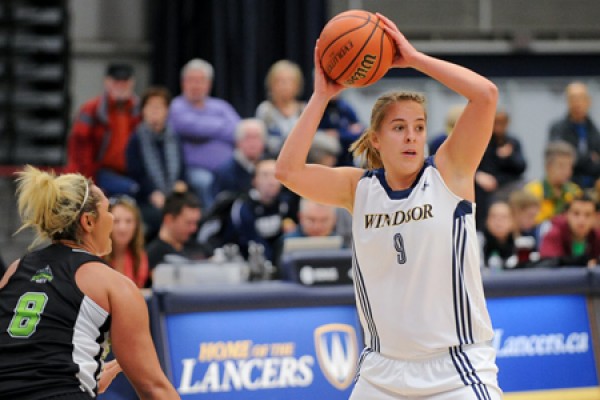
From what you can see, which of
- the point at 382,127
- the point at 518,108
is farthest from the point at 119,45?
the point at 382,127

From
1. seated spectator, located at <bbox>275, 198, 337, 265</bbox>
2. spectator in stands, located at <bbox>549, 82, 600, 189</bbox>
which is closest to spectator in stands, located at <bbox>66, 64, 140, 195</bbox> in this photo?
seated spectator, located at <bbox>275, 198, 337, 265</bbox>

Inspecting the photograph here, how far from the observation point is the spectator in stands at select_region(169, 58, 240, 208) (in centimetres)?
930

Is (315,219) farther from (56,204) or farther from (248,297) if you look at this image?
(56,204)

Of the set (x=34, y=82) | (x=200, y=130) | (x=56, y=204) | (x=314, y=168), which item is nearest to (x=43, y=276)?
(x=56, y=204)

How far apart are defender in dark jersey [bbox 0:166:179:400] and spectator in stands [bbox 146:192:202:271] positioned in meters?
3.55

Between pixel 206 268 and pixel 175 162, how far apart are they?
2.26 m

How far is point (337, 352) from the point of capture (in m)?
6.79

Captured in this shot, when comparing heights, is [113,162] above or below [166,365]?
above

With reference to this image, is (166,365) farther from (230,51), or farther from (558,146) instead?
(230,51)

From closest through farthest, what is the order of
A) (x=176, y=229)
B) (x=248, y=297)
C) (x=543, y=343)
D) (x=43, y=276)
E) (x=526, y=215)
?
1. (x=43, y=276)
2. (x=248, y=297)
3. (x=543, y=343)
4. (x=176, y=229)
5. (x=526, y=215)

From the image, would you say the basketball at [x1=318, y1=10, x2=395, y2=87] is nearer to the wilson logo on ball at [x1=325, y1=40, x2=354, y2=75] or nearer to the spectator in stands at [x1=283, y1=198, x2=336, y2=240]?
the wilson logo on ball at [x1=325, y1=40, x2=354, y2=75]

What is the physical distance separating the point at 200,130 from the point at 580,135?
3.70 m

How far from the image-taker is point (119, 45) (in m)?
→ 12.3

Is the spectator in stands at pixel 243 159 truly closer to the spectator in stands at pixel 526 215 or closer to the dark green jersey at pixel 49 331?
the spectator in stands at pixel 526 215
